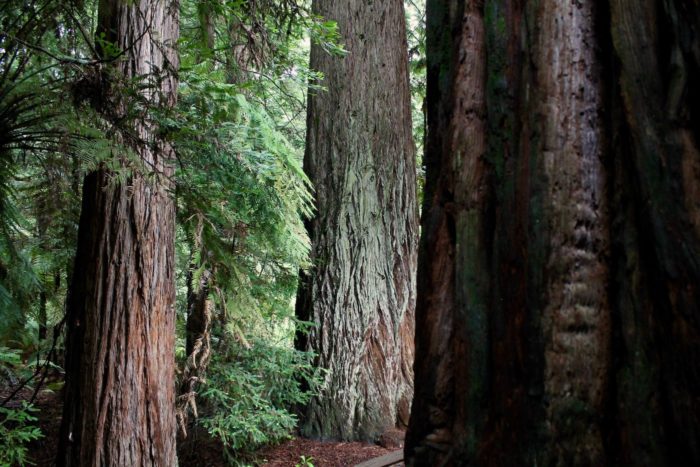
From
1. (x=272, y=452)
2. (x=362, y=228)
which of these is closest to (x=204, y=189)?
(x=362, y=228)

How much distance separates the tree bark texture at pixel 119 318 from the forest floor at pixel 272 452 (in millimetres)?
1346

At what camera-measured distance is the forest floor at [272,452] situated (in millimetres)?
5785

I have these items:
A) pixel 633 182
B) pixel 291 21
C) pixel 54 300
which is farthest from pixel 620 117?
pixel 54 300

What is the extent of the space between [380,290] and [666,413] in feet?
17.1

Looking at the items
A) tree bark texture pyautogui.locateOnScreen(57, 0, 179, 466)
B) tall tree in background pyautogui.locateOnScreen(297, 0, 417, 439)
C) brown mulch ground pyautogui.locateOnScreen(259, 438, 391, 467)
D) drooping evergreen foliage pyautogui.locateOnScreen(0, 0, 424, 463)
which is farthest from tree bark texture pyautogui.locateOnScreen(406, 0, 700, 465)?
tall tree in background pyautogui.locateOnScreen(297, 0, 417, 439)

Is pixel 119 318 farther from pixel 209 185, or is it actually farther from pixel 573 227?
pixel 573 227

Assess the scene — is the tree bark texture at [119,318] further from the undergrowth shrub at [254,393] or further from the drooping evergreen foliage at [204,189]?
the undergrowth shrub at [254,393]

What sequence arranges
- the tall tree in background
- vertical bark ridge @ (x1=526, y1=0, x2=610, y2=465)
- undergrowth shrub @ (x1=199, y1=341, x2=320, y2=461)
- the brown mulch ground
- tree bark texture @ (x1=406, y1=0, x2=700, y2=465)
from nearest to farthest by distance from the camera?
tree bark texture @ (x1=406, y1=0, x2=700, y2=465), vertical bark ridge @ (x1=526, y1=0, x2=610, y2=465), undergrowth shrub @ (x1=199, y1=341, x2=320, y2=461), the brown mulch ground, the tall tree in background

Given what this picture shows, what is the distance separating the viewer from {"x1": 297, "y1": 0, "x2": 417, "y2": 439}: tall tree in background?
6.35 meters

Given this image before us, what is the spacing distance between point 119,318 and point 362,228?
2.86 metres

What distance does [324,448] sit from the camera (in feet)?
19.9

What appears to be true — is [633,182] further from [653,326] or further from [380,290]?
[380,290]

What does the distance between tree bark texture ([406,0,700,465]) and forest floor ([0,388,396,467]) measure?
4293 mm

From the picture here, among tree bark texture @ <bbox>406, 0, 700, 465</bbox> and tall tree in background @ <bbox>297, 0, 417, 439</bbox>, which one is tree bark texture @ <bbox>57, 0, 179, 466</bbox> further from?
tree bark texture @ <bbox>406, 0, 700, 465</bbox>
